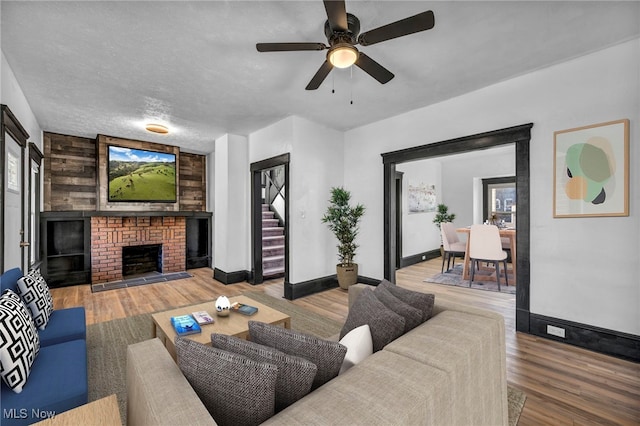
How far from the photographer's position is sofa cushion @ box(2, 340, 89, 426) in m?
1.25

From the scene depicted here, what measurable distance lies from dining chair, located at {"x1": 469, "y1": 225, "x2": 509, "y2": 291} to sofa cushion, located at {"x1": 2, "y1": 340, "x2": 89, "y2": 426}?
4.85 m

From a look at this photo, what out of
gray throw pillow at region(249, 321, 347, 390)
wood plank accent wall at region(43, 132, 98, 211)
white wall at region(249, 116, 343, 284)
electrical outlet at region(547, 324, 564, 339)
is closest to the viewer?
gray throw pillow at region(249, 321, 347, 390)

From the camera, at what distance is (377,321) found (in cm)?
140

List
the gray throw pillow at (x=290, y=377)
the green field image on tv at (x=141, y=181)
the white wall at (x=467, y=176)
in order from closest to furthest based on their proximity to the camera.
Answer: the gray throw pillow at (x=290, y=377)
the green field image on tv at (x=141, y=181)
the white wall at (x=467, y=176)

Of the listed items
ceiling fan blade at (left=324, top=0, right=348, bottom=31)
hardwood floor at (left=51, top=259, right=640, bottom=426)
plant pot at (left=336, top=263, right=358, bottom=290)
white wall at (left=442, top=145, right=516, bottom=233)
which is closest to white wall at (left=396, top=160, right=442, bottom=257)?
white wall at (left=442, top=145, right=516, bottom=233)

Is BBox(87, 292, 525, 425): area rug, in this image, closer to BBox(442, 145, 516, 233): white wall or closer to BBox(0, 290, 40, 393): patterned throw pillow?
BBox(0, 290, 40, 393): patterned throw pillow

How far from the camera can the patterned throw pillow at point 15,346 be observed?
4.26 ft

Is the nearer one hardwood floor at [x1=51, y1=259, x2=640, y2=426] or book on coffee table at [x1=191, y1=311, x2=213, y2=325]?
hardwood floor at [x1=51, y1=259, x2=640, y2=426]

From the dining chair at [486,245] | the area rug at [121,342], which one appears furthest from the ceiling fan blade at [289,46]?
the dining chair at [486,245]

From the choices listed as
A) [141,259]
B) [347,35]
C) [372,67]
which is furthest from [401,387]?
[141,259]

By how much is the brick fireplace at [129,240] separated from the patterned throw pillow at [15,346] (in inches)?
167

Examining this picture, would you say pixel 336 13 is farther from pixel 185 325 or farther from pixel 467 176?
pixel 467 176

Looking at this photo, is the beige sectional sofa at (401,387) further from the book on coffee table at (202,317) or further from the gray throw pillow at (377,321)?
the book on coffee table at (202,317)

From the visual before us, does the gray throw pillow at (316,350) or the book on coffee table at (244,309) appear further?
the book on coffee table at (244,309)
